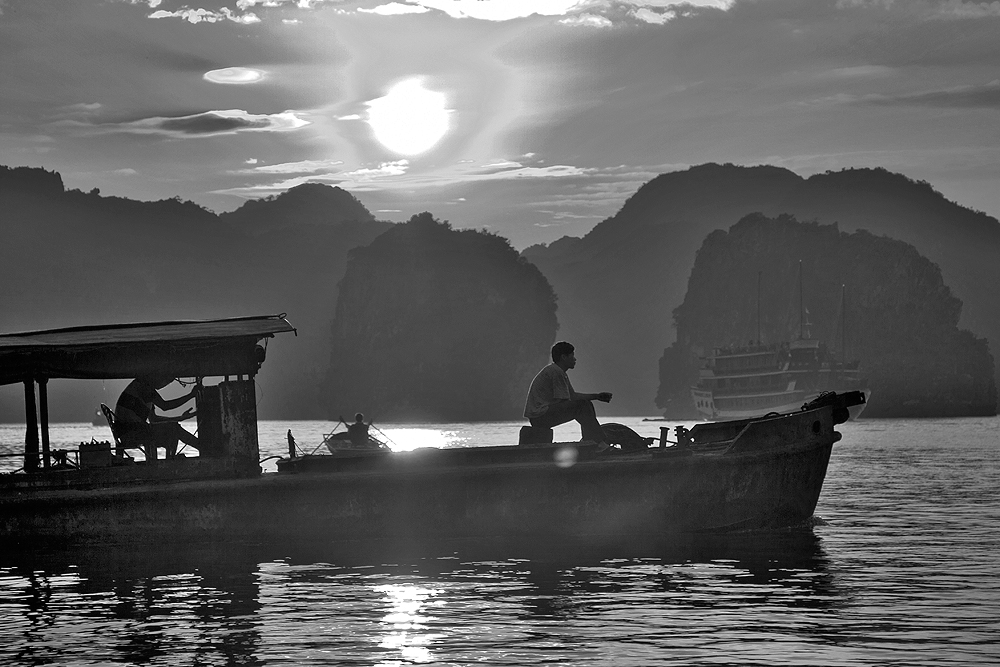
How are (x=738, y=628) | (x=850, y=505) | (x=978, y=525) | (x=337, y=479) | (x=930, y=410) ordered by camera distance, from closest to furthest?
(x=738, y=628), (x=337, y=479), (x=978, y=525), (x=850, y=505), (x=930, y=410)

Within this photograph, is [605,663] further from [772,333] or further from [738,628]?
[772,333]

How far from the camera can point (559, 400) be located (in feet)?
54.0

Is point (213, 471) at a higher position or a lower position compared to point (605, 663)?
higher

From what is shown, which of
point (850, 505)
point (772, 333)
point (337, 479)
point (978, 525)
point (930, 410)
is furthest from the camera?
point (772, 333)

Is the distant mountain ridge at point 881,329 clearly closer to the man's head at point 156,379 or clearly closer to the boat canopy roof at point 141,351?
the boat canopy roof at point 141,351

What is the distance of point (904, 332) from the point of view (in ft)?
630

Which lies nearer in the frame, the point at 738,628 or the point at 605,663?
the point at 605,663

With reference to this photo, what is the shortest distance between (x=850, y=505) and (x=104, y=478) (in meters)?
15.3

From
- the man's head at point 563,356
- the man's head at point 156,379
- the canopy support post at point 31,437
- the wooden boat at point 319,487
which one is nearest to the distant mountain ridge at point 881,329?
the wooden boat at point 319,487

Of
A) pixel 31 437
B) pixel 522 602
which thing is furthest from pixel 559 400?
pixel 31 437


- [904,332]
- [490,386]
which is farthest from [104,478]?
[904,332]

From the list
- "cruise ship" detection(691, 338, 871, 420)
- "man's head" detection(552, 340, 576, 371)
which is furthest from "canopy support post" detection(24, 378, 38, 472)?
"cruise ship" detection(691, 338, 871, 420)

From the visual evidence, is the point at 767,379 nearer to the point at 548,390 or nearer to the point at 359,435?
the point at 359,435

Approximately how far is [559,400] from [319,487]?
11.5 ft
